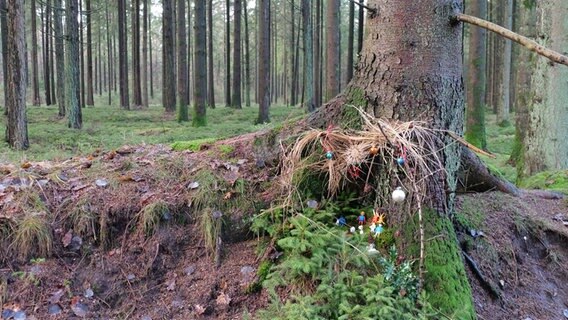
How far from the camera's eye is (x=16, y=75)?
9.76m

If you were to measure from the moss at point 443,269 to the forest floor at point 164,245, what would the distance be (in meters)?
0.29

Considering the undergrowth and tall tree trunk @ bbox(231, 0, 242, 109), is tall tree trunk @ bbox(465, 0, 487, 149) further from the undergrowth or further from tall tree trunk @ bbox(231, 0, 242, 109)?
tall tree trunk @ bbox(231, 0, 242, 109)

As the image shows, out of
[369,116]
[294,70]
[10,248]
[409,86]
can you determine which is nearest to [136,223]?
Result: [10,248]

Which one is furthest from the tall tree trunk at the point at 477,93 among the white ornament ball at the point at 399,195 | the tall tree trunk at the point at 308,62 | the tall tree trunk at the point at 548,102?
the tall tree trunk at the point at 308,62

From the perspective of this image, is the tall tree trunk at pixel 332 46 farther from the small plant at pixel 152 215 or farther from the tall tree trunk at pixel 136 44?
the tall tree trunk at pixel 136 44

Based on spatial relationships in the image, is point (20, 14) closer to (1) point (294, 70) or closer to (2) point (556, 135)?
(2) point (556, 135)

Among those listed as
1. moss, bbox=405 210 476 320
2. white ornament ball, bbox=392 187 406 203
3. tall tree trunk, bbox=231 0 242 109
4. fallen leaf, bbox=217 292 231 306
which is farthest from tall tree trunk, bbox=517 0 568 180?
tall tree trunk, bbox=231 0 242 109

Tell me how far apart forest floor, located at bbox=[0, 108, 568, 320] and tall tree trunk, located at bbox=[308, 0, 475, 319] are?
1.67ft

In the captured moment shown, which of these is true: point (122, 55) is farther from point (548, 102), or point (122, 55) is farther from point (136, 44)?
point (548, 102)

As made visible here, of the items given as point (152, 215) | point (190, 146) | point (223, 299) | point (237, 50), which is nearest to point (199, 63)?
point (237, 50)

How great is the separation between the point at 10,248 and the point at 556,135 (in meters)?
6.44

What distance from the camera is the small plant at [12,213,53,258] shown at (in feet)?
8.83

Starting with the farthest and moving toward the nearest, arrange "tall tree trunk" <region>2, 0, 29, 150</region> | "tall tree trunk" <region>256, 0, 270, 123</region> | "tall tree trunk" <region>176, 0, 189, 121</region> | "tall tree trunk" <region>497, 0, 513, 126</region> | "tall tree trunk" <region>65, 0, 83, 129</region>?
1. "tall tree trunk" <region>256, 0, 270, 123</region>
2. "tall tree trunk" <region>176, 0, 189, 121</region>
3. "tall tree trunk" <region>497, 0, 513, 126</region>
4. "tall tree trunk" <region>65, 0, 83, 129</region>
5. "tall tree trunk" <region>2, 0, 29, 150</region>

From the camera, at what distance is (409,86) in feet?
9.16
